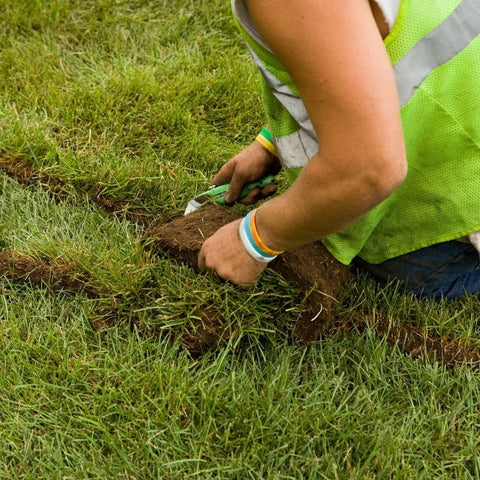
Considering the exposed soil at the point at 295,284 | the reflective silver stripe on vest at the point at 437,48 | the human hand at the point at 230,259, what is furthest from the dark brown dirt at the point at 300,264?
the reflective silver stripe on vest at the point at 437,48

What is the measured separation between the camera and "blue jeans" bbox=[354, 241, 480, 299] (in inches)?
82.7

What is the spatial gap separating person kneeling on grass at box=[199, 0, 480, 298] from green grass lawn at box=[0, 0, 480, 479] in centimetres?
17

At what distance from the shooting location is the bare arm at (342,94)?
1.30 m

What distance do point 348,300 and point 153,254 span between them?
0.65m

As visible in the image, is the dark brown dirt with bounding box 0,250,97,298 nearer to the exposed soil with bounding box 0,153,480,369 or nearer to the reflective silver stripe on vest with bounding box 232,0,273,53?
the exposed soil with bounding box 0,153,480,369

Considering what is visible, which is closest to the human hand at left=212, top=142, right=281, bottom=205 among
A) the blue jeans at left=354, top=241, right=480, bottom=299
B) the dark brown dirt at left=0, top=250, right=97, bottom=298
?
the blue jeans at left=354, top=241, right=480, bottom=299

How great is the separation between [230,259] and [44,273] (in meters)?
0.69

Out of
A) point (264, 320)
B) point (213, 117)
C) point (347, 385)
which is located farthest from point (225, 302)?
point (213, 117)

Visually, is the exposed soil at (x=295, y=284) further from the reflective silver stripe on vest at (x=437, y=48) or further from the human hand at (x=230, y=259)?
the reflective silver stripe on vest at (x=437, y=48)

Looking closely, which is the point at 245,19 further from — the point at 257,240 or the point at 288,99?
the point at 257,240

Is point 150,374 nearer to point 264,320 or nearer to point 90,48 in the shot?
point 264,320

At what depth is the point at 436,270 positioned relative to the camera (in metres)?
2.15

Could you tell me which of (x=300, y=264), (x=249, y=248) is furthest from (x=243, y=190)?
(x=249, y=248)

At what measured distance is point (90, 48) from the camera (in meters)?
3.37
